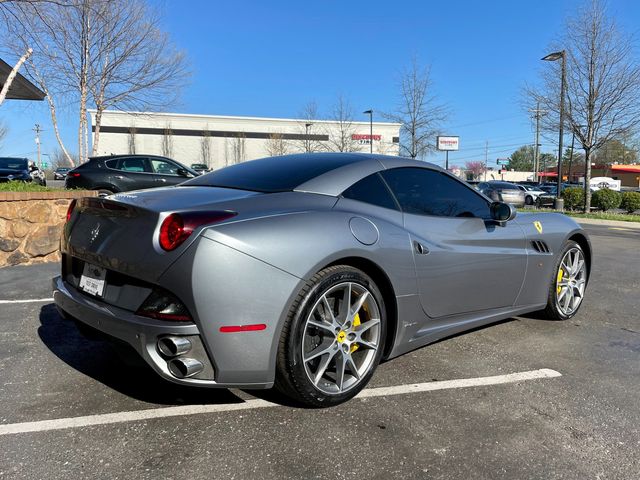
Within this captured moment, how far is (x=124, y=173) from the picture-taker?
11.5 metres

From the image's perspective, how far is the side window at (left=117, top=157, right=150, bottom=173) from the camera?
11672mm

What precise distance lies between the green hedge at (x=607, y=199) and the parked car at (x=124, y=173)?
59.3 ft

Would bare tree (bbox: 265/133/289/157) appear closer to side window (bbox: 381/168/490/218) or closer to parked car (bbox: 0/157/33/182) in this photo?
parked car (bbox: 0/157/33/182)

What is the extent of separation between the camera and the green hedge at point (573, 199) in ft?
72.5

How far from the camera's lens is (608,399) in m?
2.93

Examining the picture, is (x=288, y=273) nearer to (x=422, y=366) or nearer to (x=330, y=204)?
(x=330, y=204)

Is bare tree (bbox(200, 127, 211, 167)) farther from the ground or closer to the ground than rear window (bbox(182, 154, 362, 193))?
farther from the ground

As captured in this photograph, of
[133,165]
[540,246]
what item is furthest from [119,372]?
[133,165]

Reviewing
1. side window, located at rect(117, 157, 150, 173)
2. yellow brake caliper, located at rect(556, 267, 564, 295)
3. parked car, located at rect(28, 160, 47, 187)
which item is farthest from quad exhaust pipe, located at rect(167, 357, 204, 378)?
parked car, located at rect(28, 160, 47, 187)

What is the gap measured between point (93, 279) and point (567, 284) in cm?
393

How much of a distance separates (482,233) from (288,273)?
180 centimetres

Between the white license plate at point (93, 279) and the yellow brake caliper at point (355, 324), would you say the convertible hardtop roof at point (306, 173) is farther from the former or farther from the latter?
the white license plate at point (93, 279)

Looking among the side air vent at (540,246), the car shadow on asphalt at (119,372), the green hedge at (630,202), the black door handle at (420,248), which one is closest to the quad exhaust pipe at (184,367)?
the car shadow on asphalt at (119,372)

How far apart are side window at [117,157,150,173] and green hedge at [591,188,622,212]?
62.4ft
